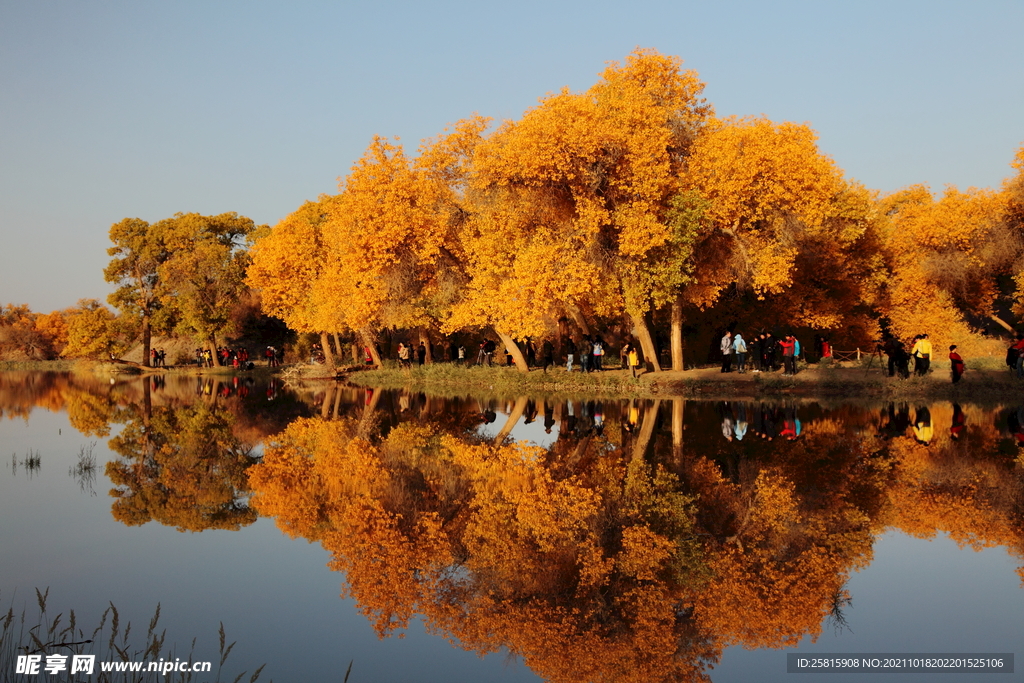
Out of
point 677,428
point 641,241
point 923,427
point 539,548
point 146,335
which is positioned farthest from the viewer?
point 146,335

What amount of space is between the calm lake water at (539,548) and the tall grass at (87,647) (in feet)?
0.75

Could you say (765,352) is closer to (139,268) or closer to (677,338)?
(677,338)

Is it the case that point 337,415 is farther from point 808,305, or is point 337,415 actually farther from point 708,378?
point 808,305

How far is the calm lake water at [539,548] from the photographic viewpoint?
6910 mm

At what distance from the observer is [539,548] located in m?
9.28

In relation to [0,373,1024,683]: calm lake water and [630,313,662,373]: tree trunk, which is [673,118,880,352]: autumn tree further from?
[0,373,1024,683]: calm lake water

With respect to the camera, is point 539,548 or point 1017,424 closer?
point 539,548

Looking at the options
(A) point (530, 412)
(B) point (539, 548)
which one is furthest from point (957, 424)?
(B) point (539, 548)

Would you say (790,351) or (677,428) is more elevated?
(790,351)

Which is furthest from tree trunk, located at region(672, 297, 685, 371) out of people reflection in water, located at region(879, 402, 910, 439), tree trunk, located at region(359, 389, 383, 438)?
tree trunk, located at region(359, 389, 383, 438)

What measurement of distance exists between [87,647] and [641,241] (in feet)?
77.7

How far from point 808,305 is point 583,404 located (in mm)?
14289

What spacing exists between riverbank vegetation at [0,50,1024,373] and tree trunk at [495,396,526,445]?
261 cm

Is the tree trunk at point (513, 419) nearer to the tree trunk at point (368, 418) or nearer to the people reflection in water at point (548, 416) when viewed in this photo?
the people reflection in water at point (548, 416)
